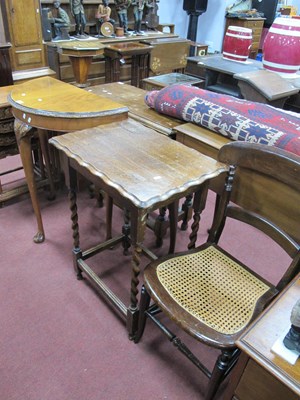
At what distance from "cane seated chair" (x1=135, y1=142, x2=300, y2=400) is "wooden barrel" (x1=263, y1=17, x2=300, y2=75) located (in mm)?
1454

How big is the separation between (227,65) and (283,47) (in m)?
0.47

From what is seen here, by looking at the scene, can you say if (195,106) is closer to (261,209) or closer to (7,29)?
(261,209)

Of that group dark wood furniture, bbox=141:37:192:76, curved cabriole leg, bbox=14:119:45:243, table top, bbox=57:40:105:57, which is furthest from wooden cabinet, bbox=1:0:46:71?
curved cabriole leg, bbox=14:119:45:243

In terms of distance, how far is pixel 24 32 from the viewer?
3.41m

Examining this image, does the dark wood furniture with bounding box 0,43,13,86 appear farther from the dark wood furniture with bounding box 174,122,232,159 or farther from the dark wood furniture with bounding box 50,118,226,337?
the dark wood furniture with bounding box 174,122,232,159

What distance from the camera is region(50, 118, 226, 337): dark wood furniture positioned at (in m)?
1.04

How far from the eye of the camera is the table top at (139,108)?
1601mm

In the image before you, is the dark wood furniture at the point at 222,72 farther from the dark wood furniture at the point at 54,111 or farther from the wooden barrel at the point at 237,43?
the dark wood furniture at the point at 54,111

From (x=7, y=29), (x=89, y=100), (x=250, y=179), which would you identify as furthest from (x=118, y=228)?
(x=7, y=29)

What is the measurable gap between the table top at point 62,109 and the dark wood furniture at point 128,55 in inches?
95.4

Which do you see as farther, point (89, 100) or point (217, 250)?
point (89, 100)

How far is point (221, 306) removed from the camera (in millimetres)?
1104

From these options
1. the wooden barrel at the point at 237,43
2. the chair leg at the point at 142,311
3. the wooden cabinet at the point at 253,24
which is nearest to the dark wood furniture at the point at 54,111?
the chair leg at the point at 142,311

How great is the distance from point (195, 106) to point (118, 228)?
0.98 meters
